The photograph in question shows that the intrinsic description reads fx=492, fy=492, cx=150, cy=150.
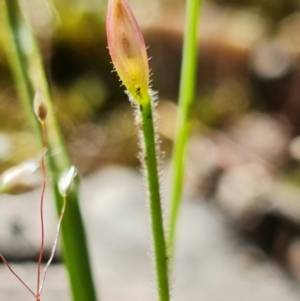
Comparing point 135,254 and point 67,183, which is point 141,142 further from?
point 135,254

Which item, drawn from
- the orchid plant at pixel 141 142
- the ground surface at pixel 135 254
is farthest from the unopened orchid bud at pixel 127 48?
the ground surface at pixel 135 254

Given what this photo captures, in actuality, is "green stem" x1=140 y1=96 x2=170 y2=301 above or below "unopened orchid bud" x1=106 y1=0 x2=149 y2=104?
below

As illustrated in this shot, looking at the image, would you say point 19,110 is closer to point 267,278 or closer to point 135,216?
point 135,216

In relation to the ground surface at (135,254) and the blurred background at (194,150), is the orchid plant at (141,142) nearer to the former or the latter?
the blurred background at (194,150)

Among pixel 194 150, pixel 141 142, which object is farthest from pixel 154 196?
pixel 194 150

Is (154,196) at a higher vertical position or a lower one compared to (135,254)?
→ higher

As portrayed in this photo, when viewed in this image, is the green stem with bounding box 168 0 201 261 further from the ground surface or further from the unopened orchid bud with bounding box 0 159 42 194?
the ground surface

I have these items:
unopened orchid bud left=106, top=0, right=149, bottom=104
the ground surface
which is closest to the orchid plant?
unopened orchid bud left=106, top=0, right=149, bottom=104
